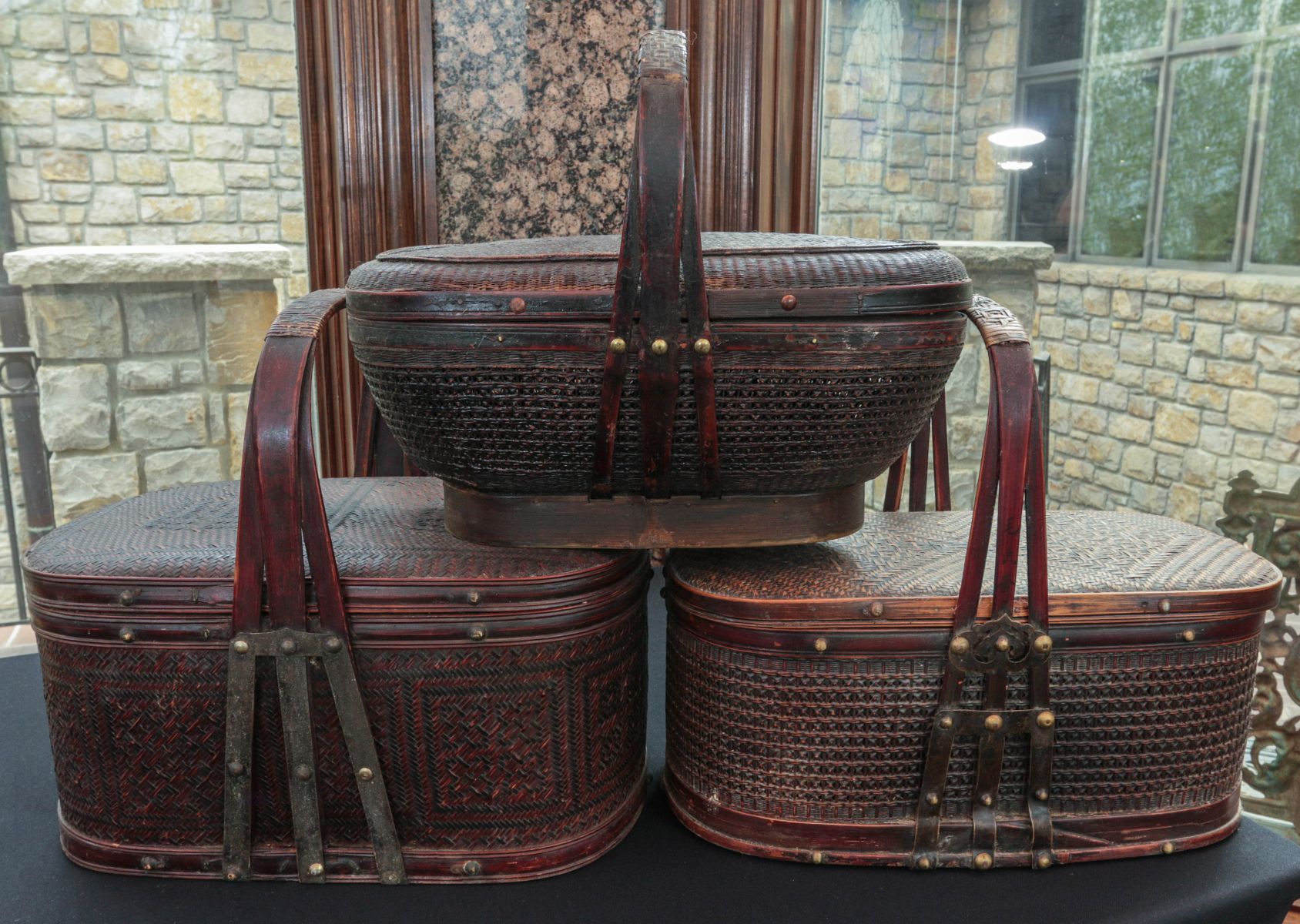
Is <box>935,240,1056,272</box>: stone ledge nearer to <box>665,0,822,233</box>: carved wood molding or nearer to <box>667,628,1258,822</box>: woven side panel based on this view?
<box>665,0,822,233</box>: carved wood molding

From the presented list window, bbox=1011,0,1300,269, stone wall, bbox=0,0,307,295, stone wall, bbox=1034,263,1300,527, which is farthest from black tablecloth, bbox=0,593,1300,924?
window, bbox=1011,0,1300,269

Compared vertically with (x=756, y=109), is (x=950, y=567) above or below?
below

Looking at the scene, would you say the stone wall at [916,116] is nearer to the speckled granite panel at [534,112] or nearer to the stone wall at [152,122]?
the speckled granite panel at [534,112]

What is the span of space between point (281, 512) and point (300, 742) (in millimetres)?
235

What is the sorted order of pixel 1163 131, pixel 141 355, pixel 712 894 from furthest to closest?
1. pixel 1163 131
2. pixel 141 355
3. pixel 712 894

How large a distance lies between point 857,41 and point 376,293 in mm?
1736

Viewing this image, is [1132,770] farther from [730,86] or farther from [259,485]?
[730,86]

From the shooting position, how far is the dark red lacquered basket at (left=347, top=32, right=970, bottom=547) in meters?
0.93

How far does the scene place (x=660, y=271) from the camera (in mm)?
909

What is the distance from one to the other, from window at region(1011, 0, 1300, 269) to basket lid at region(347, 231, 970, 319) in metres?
2.12

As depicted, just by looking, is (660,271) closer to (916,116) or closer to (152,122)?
(916,116)

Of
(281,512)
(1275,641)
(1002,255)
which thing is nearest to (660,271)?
(281,512)

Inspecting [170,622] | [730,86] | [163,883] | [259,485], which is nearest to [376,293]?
[259,485]

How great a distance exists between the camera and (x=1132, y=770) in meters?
1.05
